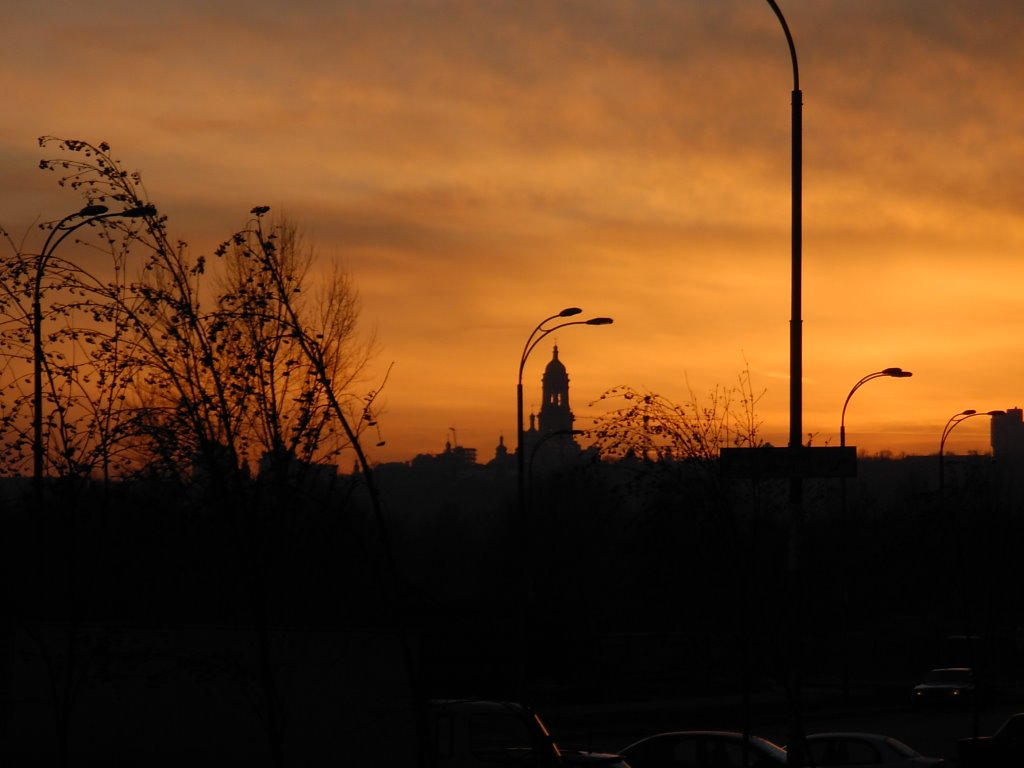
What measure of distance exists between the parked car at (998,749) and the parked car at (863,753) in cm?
119

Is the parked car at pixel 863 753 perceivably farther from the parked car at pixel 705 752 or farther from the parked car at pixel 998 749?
the parked car at pixel 705 752

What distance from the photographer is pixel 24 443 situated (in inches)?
581

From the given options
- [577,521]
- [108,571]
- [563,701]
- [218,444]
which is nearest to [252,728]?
[108,571]

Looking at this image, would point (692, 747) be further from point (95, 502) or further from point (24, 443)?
point (24, 443)

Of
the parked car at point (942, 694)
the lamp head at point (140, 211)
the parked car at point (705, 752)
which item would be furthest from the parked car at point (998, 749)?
the parked car at point (942, 694)

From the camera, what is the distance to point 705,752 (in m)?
18.9

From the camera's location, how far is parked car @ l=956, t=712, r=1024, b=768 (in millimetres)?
20703

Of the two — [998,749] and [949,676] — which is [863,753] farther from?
[949,676]

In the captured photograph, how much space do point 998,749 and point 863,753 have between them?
2372 millimetres

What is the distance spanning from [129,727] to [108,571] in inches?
128

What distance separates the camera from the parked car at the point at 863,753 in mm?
19812

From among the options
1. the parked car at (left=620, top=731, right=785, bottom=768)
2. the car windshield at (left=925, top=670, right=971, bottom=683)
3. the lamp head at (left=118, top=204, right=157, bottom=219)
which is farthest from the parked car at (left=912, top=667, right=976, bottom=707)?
the lamp head at (left=118, top=204, right=157, bottom=219)

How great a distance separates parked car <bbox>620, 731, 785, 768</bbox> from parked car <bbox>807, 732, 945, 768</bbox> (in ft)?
4.44

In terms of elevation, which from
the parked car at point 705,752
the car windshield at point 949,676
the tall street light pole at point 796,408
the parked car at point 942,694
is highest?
the tall street light pole at point 796,408
